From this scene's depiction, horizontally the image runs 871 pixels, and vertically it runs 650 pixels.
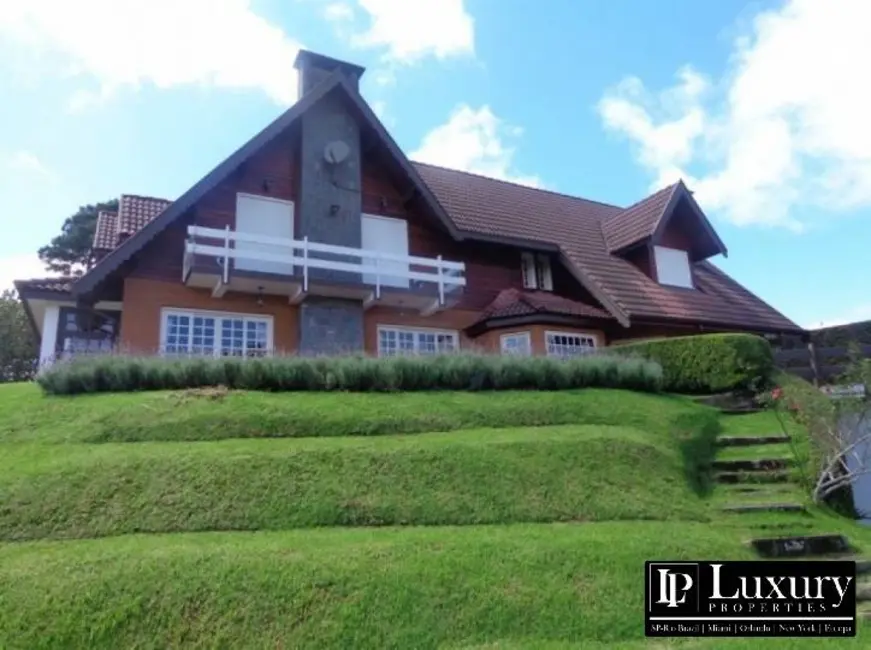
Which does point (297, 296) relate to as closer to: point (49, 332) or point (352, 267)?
point (352, 267)

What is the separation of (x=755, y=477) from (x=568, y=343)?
8792 millimetres

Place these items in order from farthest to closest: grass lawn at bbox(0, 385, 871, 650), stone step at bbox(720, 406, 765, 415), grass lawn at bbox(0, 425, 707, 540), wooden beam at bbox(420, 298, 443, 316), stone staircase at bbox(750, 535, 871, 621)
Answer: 1. wooden beam at bbox(420, 298, 443, 316)
2. stone step at bbox(720, 406, 765, 415)
3. stone staircase at bbox(750, 535, 871, 621)
4. grass lawn at bbox(0, 425, 707, 540)
5. grass lawn at bbox(0, 385, 871, 650)

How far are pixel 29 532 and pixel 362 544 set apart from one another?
152 inches

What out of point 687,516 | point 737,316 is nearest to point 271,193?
point 687,516

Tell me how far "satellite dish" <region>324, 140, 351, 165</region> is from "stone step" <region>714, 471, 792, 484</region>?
13.1 metres

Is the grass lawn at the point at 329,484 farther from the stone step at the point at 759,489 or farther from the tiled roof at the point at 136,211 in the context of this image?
the tiled roof at the point at 136,211

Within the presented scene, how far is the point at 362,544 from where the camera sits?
7.15 metres

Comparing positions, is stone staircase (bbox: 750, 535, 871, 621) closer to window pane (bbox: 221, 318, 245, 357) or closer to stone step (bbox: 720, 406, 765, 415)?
stone step (bbox: 720, 406, 765, 415)

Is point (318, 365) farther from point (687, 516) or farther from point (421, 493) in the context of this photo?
point (687, 516)

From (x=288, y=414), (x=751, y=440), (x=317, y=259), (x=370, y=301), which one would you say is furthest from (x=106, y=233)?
(x=751, y=440)

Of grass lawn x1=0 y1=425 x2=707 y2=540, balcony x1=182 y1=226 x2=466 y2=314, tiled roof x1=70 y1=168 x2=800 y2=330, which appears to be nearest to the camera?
grass lawn x1=0 y1=425 x2=707 y2=540

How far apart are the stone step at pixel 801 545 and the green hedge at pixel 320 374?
593cm

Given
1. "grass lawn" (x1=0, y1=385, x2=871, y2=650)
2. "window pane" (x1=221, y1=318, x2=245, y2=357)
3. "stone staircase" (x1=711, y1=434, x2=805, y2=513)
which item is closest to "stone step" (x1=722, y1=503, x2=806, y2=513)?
"stone staircase" (x1=711, y1=434, x2=805, y2=513)

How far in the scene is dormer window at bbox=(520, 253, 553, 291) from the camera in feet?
71.7
